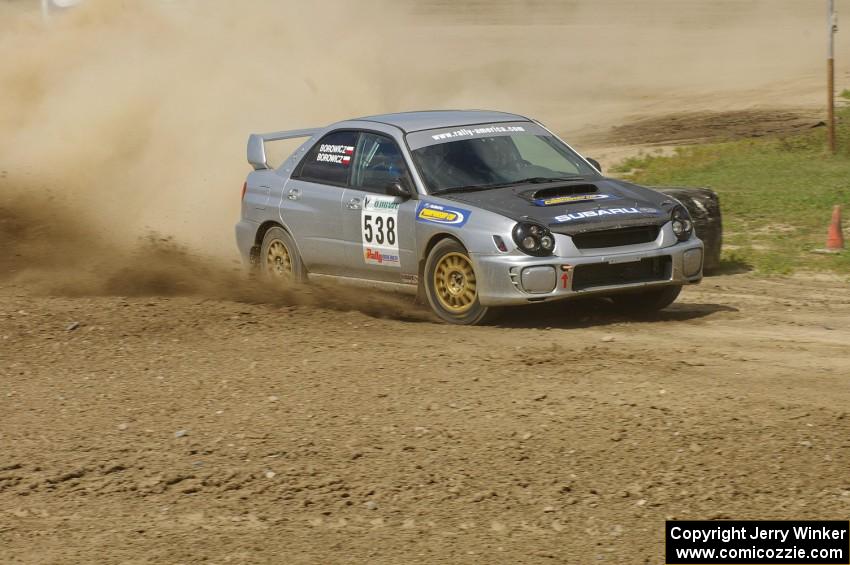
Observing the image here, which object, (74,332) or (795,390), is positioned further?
(74,332)

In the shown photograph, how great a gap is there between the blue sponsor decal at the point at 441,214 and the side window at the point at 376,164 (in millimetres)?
392

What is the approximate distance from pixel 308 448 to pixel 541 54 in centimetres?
2948

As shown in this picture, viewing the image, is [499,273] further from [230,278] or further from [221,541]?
[221,541]

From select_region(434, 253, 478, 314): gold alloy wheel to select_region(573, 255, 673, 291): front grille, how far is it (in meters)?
0.72

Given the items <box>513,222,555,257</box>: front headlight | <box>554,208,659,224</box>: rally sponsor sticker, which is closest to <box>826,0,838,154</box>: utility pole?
<box>554,208,659,224</box>: rally sponsor sticker

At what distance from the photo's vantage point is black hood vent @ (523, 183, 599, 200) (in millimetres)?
8805

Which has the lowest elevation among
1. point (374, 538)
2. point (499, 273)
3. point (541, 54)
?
point (374, 538)

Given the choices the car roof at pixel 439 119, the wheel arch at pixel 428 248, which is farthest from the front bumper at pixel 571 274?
the car roof at pixel 439 119

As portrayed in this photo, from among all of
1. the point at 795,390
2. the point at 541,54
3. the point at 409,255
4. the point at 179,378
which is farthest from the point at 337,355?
the point at 541,54

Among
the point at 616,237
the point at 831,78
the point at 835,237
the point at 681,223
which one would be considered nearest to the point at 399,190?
the point at 616,237

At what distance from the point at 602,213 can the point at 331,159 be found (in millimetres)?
2376

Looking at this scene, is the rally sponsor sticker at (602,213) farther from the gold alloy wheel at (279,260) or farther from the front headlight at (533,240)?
the gold alloy wheel at (279,260)

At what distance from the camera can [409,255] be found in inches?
357

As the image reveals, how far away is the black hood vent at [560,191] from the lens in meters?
8.80
